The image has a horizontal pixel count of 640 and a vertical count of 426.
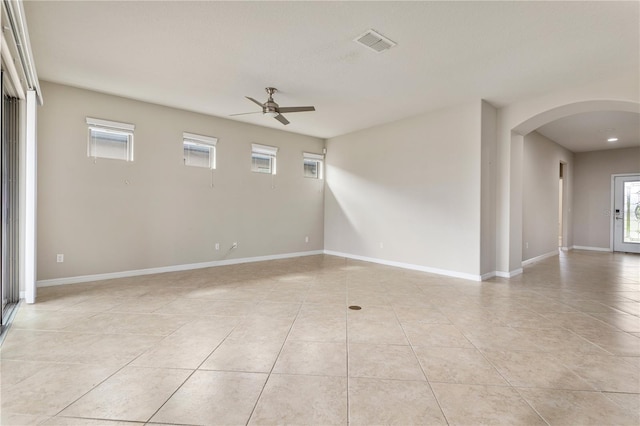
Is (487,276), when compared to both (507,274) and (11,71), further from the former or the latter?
(11,71)

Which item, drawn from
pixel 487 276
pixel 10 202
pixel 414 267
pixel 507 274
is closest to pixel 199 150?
pixel 10 202

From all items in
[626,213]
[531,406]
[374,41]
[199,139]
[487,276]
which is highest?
[374,41]

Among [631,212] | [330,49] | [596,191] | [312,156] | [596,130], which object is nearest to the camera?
[330,49]

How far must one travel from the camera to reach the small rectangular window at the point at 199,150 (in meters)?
5.65

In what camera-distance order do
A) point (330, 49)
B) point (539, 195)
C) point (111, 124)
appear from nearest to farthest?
point (330, 49), point (111, 124), point (539, 195)

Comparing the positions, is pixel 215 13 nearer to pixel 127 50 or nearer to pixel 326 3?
pixel 326 3

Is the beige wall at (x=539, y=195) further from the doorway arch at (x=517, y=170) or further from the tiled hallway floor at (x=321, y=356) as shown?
the tiled hallway floor at (x=321, y=356)

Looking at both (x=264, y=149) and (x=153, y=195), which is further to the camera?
(x=264, y=149)

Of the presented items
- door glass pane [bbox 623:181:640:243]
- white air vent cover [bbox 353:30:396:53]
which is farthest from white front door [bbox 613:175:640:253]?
white air vent cover [bbox 353:30:396:53]

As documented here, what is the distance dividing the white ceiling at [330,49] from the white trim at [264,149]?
62.4 inches

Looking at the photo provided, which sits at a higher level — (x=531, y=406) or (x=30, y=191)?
(x=30, y=191)

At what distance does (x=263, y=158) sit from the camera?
680 cm

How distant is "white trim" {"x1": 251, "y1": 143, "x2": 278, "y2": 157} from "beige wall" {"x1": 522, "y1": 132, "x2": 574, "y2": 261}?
5343mm

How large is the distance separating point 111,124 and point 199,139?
4.56 ft
